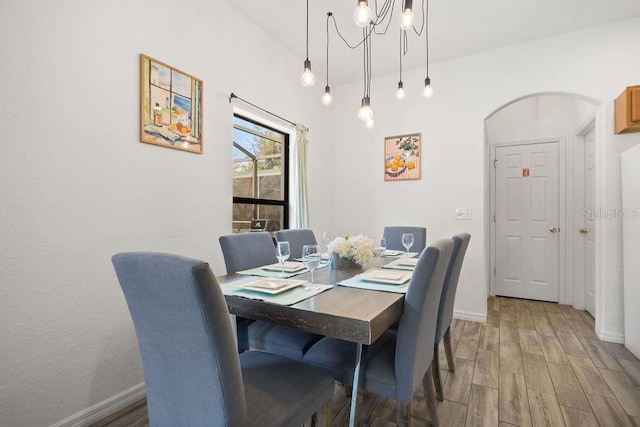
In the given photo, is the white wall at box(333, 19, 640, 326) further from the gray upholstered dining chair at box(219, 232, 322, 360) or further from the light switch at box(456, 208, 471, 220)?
the gray upholstered dining chair at box(219, 232, 322, 360)

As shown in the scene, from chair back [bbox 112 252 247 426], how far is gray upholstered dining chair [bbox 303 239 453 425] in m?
0.60

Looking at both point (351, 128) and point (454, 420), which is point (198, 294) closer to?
point (454, 420)

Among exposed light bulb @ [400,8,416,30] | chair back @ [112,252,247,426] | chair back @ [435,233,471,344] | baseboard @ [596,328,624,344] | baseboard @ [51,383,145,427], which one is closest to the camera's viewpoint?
chair back @ [112,252,247,426]

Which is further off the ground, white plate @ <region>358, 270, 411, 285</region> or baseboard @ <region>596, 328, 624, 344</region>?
white plate @ <region>358, 270, 411, 285</region>

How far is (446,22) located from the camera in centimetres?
282

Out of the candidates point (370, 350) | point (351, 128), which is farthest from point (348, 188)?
point (370, 350)

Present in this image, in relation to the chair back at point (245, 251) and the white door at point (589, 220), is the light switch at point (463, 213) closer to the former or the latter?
the white door at point (589, 220)

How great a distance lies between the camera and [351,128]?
4129 mm

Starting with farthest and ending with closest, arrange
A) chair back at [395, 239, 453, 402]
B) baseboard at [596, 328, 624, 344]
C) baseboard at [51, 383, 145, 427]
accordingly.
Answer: baseboard at [596, 328, 624, 344]
baseboard at [51, 383, 145, 427]
chair back at [395, 239, 453, 402]

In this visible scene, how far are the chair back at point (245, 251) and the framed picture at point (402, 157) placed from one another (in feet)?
6.73

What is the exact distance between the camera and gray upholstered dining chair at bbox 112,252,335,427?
2.68ft

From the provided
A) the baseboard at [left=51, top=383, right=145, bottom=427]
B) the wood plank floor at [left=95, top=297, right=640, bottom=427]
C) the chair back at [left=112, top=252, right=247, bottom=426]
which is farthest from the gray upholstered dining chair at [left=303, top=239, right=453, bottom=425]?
the baseboard at [left=51, top=383, right=145, bottom=427]

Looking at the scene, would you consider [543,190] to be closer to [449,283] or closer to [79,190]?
[449,283]

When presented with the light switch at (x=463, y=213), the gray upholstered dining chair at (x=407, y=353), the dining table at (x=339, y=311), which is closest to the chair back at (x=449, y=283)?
the gray upholstered dining chair at (x=407, y=353)
